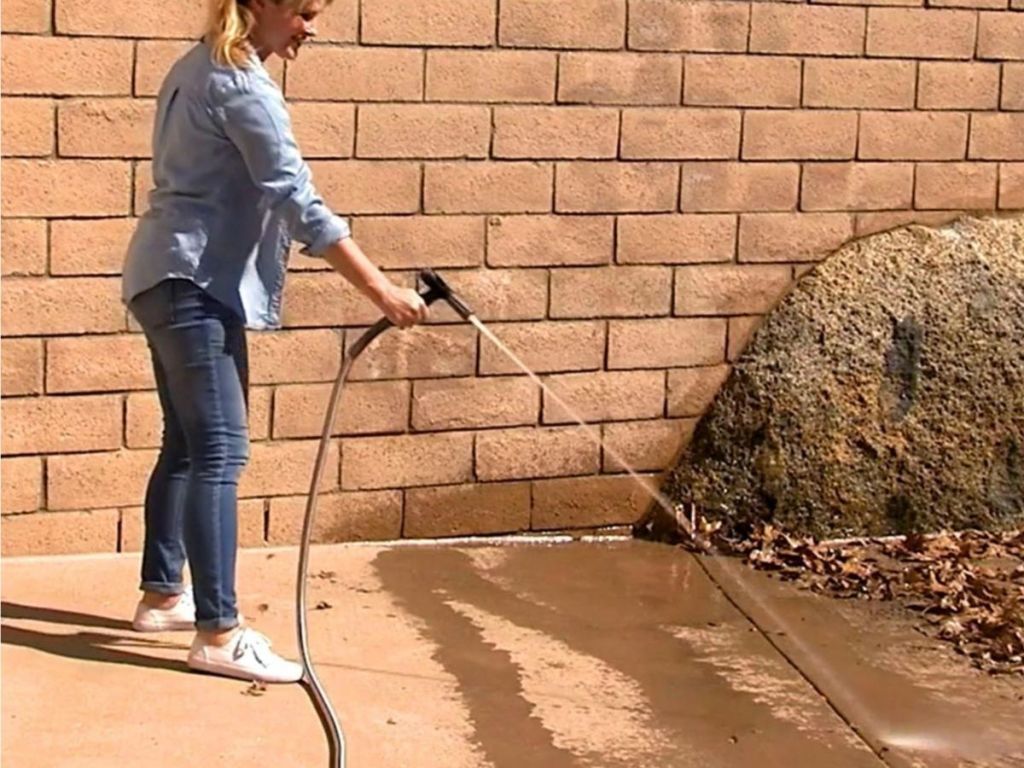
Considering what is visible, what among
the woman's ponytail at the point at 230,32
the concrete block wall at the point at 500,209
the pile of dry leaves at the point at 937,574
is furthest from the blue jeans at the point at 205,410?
A: the pile of dry leaves at the point at 937,574

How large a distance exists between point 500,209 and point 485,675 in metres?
1.67

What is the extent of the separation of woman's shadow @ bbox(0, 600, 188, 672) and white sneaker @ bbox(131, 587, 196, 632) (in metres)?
0.05

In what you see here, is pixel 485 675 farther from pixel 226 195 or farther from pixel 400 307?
pixel 226 195

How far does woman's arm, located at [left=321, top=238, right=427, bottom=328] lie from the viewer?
438cm

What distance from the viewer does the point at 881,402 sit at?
632 cm

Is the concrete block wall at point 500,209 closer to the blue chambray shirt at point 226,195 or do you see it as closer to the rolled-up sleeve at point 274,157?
the blue chambray shirt at point 226,195

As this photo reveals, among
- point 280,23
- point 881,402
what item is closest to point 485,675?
point 280,23

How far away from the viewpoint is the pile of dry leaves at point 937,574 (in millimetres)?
5402

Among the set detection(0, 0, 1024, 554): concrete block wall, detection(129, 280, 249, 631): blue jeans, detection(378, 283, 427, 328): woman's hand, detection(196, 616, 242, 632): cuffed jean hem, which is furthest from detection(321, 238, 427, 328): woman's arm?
detection(0, 0, 1024, 554): concrete block wall

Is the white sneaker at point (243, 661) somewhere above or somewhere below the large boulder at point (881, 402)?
below

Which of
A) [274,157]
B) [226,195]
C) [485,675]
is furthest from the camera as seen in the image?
[485,675]

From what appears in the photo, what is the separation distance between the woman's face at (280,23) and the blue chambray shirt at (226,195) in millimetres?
55

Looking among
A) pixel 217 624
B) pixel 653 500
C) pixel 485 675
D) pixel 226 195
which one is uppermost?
pixel 226 195

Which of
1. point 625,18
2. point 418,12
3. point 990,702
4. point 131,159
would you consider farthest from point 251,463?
point 990,702
